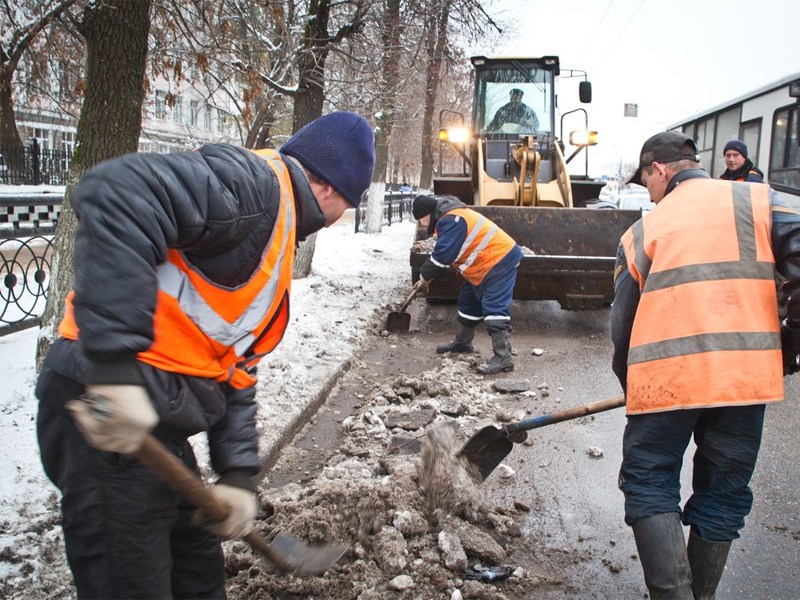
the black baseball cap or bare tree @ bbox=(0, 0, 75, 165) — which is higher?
bare tree @ bbox=(0, 0, 75, 165)

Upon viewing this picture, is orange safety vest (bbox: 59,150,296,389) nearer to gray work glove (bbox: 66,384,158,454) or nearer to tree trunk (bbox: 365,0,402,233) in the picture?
gray work glove (bbox: 66,384,158,454)

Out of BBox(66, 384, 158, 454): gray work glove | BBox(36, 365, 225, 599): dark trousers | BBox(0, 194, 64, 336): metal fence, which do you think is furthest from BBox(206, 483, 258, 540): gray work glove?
BBox(0, 194, 64, 336): metal fence

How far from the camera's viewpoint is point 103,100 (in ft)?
13.6

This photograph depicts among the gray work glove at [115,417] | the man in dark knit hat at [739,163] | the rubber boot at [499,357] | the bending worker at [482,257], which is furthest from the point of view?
the man in dark knit hat at [739,163]

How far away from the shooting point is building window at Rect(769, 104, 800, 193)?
9.91m

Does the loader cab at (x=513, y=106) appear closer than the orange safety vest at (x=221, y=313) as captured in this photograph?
No

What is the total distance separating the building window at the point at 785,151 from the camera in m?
9.91

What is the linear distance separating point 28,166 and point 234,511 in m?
13.0

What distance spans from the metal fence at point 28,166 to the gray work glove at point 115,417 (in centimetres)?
1215

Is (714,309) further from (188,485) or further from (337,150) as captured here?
(188,485)

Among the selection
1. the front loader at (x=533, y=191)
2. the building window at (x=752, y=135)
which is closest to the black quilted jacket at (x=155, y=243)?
the front loader at (x=533, y=191)

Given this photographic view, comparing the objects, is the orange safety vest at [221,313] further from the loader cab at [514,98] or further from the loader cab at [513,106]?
the loader cab at [514,98]

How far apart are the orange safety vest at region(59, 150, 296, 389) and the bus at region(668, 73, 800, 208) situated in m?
9.28

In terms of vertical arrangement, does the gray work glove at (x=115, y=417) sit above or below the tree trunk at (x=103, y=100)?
below
